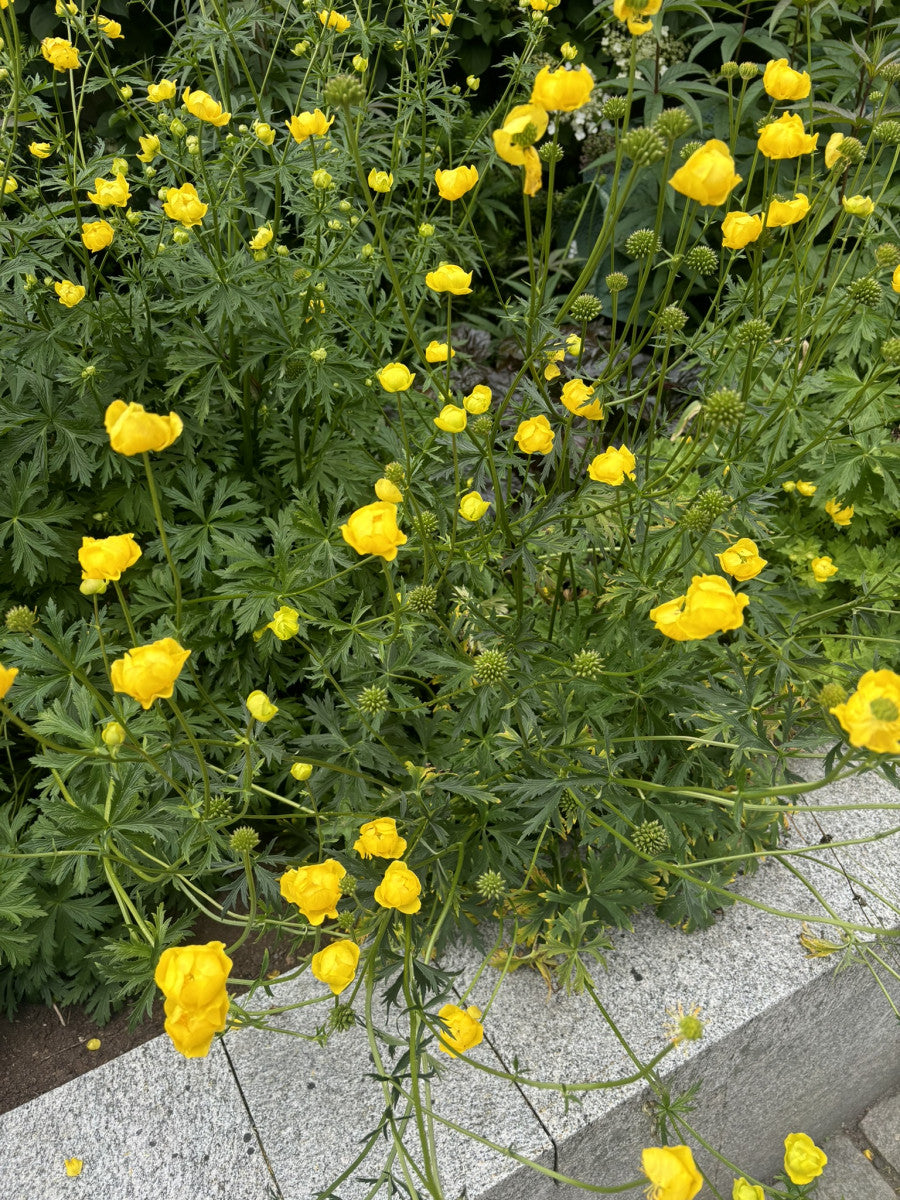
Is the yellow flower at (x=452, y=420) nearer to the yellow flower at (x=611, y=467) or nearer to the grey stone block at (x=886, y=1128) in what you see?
the yellow flower at (x=611, y=467)

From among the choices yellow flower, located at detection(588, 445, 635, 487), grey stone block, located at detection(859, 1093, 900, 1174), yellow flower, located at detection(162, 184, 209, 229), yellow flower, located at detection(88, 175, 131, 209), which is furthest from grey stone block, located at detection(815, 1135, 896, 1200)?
yellow flower, located at detection(88, 175, 131, 209)

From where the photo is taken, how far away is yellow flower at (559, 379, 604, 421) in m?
1.55

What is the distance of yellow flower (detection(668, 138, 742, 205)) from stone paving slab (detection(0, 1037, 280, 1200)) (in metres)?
1.72

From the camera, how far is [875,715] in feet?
3.23

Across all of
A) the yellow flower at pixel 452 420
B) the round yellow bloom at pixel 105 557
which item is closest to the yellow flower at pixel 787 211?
the yellow flower at pixel 452 420

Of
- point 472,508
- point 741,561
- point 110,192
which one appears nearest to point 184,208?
point 110,192

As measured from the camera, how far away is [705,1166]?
6.13 ft

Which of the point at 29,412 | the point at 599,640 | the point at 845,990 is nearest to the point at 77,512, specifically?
the point at 29,412

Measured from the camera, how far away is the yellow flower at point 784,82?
4.88 feet

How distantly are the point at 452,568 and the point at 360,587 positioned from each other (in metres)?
0.27

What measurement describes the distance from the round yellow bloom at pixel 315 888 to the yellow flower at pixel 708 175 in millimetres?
1099

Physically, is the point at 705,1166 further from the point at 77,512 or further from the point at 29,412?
the point at 29,412

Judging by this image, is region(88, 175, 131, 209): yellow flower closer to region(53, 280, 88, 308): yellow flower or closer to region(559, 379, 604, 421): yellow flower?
region(53, 280, 88, 308): yellow flower

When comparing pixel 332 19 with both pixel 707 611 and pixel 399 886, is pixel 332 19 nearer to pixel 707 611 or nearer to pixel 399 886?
pixel 707 611
